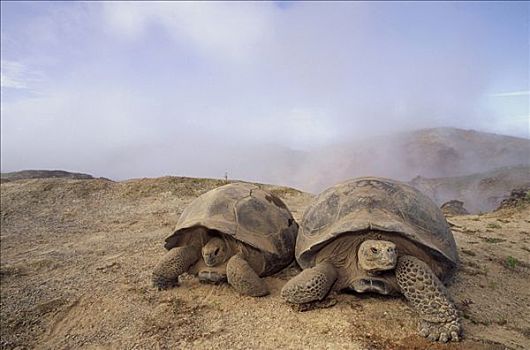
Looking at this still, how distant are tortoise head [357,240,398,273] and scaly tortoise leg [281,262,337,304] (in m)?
0.41

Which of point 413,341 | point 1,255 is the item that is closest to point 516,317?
point 413,341

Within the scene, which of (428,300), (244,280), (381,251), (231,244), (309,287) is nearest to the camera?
(428,300)

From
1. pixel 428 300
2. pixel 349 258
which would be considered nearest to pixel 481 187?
pixel 349 258

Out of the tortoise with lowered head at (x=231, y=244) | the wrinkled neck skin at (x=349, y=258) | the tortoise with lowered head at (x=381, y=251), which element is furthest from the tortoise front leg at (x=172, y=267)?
the wrinkled neck skin at (x=349, y=258)

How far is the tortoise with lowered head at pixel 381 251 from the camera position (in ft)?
10.9

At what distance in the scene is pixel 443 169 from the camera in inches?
943

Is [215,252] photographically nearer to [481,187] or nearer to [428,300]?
[428,300]

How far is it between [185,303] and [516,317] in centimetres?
361

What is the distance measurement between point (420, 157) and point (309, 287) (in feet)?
83.9

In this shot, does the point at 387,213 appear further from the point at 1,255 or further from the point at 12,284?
the point at 1,255

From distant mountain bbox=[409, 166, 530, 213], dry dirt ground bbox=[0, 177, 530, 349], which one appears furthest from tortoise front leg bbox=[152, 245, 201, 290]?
distant mountain bbox=[409, 166, 530, 213]

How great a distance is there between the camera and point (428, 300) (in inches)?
129

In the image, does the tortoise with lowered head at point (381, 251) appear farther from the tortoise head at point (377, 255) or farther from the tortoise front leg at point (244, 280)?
the tortoise front leg at point (244, 280)

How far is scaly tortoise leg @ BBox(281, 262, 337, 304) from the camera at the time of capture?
3697mm
